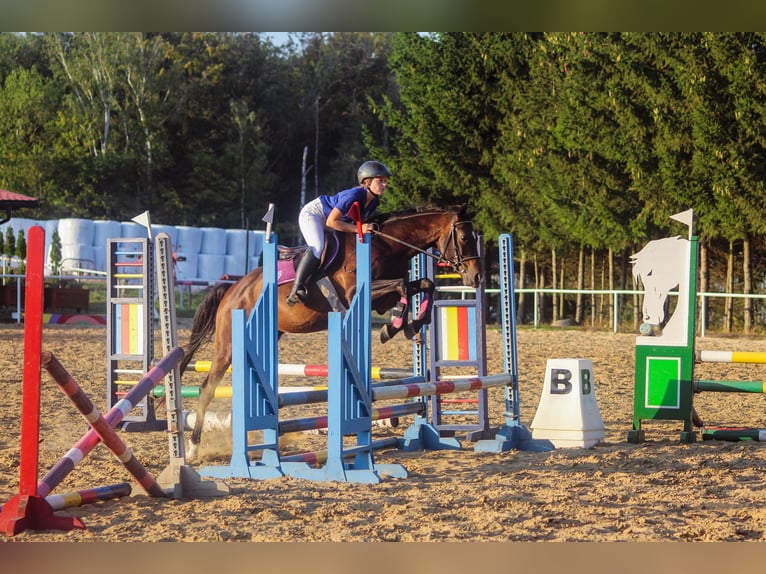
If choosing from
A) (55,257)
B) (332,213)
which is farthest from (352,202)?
(55,257)

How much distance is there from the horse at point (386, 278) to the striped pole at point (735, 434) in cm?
154

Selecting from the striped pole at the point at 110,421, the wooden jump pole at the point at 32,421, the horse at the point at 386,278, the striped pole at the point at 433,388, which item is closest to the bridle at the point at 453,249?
the horse at the point at 386,278

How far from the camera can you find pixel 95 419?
381 cm

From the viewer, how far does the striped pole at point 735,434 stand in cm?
579

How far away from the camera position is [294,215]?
36719mm

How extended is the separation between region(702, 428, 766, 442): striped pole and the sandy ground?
0.05 m

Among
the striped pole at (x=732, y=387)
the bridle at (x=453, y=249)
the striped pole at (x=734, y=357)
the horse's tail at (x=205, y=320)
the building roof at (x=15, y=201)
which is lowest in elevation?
the striped pole at (x=732, y=387)

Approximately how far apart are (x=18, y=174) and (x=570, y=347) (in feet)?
72.9

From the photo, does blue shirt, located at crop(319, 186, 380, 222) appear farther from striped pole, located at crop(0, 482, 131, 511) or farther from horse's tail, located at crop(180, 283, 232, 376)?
striped pole, located at crop(0, 482, 131, 511)


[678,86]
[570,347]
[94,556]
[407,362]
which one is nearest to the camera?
[94,556]

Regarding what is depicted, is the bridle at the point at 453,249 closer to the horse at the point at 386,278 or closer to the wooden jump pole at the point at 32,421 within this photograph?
the horse at the point at 386,278

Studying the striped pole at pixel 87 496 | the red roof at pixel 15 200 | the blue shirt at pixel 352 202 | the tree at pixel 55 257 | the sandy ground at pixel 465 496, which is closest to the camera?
the sandy ground at pixel 465 496

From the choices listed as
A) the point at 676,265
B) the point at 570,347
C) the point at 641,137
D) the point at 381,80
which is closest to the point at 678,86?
the point at 641,137
